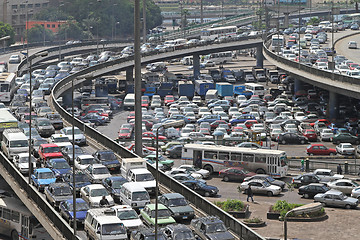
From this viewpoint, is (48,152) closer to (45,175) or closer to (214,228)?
(45,175)

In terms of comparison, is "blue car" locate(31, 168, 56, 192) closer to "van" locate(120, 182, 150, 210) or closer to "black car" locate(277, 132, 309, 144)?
"van" locate(120, 182, 150, 210)

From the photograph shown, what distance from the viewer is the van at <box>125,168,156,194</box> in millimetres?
44750

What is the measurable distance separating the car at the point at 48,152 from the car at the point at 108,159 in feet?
8.42

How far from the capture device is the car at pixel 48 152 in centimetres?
5209

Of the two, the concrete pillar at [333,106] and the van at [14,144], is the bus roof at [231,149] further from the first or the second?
the concrete pillar at [333,106]

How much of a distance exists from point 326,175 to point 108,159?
16.7m

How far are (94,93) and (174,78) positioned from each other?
514 inches

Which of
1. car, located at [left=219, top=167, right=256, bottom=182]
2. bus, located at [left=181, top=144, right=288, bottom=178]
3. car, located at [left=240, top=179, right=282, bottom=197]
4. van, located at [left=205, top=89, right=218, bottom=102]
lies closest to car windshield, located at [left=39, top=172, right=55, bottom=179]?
car, located at [left=240, top=179, right=282, bottom=197]

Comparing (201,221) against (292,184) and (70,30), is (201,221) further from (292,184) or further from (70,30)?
(70,30)

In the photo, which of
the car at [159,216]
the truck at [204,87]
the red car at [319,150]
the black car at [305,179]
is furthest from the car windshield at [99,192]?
the truck at [204,87]

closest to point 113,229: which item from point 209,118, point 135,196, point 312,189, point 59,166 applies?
point 135,196

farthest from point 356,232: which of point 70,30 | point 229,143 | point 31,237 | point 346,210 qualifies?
point 70,30

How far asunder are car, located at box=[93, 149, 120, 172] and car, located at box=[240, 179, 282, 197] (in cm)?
980

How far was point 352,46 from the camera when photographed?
12688 cm
